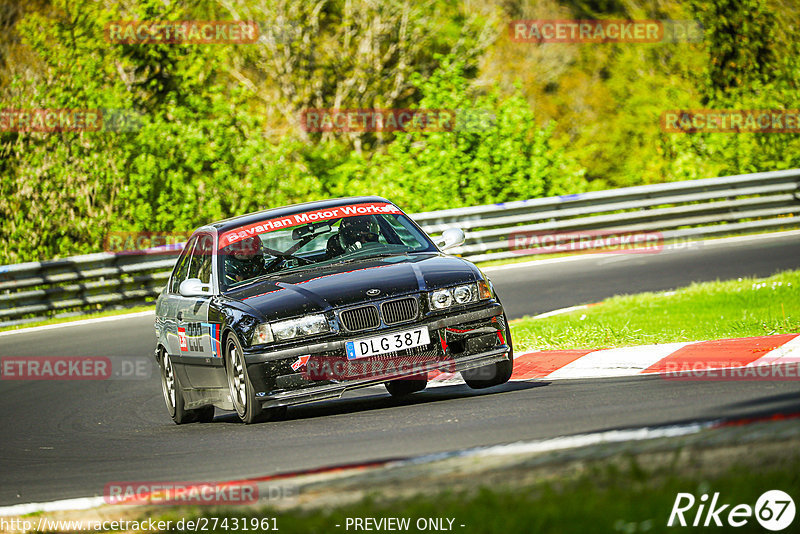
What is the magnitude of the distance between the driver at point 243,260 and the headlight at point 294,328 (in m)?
1.10

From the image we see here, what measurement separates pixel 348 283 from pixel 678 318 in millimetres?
3734

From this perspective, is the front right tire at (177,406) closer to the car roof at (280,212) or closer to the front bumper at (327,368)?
the car roof at (280,212)

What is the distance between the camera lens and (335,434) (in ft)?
21.4

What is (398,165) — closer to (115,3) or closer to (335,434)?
(115,3)

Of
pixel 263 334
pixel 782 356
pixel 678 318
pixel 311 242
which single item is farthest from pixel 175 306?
pixel 782 356

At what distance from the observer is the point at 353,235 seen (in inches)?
330

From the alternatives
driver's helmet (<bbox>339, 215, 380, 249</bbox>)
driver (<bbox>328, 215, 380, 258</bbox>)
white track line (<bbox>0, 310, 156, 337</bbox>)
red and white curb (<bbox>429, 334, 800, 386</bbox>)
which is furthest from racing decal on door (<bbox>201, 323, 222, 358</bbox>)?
white track line (<bbox>0, 310, 156, 337</bbox>)

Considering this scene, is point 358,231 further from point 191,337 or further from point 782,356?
point 782,356

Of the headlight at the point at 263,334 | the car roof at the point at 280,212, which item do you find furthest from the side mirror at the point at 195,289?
the headlight at the point at 263,334

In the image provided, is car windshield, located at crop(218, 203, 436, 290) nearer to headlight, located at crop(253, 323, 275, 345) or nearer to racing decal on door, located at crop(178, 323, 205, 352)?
racing decal on door, located at crop(178, 323, 205, 352)

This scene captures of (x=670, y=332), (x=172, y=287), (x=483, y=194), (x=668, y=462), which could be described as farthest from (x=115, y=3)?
(x=668, y=462)

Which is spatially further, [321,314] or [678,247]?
[678,247]

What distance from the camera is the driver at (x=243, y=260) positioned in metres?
8.10

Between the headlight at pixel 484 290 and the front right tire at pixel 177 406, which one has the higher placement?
the headlight at pixel 484 290
